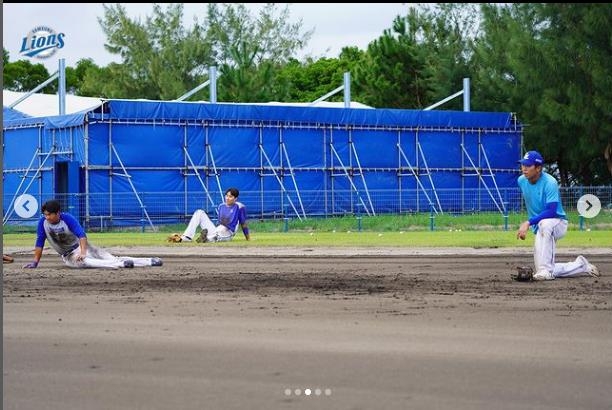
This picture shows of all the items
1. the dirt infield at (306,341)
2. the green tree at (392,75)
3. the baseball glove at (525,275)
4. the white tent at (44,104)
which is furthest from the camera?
the green tree at (392,75)

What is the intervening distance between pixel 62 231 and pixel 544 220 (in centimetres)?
797

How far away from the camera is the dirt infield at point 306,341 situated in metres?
8.88

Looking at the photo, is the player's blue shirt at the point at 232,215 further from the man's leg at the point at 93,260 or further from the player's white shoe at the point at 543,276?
the player's white shoe at the point at 543,276

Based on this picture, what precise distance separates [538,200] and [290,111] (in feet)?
116

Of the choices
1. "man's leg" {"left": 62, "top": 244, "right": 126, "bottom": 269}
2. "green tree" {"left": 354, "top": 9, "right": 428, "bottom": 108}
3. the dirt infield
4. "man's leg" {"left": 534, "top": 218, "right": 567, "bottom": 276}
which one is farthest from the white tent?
"man's leg" {"left": 534, "top": 218, "right": 567, "bottom": 276}

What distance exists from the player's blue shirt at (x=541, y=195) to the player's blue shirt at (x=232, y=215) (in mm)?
14097

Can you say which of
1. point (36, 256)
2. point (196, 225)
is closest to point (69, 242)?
point (36, 256)

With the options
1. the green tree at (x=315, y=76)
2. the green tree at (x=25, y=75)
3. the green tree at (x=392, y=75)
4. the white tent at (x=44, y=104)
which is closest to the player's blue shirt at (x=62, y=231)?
the white tent at (x=44, y=104)

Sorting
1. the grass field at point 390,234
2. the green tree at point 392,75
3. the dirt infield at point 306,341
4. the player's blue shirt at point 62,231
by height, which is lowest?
the grass field at point 390,234

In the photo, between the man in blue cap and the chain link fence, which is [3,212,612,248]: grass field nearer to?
the chain link fence

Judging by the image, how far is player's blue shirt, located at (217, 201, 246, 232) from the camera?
32.1 metres

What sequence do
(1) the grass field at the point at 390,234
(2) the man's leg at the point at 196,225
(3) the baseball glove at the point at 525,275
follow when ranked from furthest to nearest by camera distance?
1. (2) the man's leg at the point at 196,225
2. (1) the grass field at the point at 390,234
3. (3) the baseball glove at the point at 525,275

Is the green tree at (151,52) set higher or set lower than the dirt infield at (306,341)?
higher

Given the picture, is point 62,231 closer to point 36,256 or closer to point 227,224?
point 36,256
